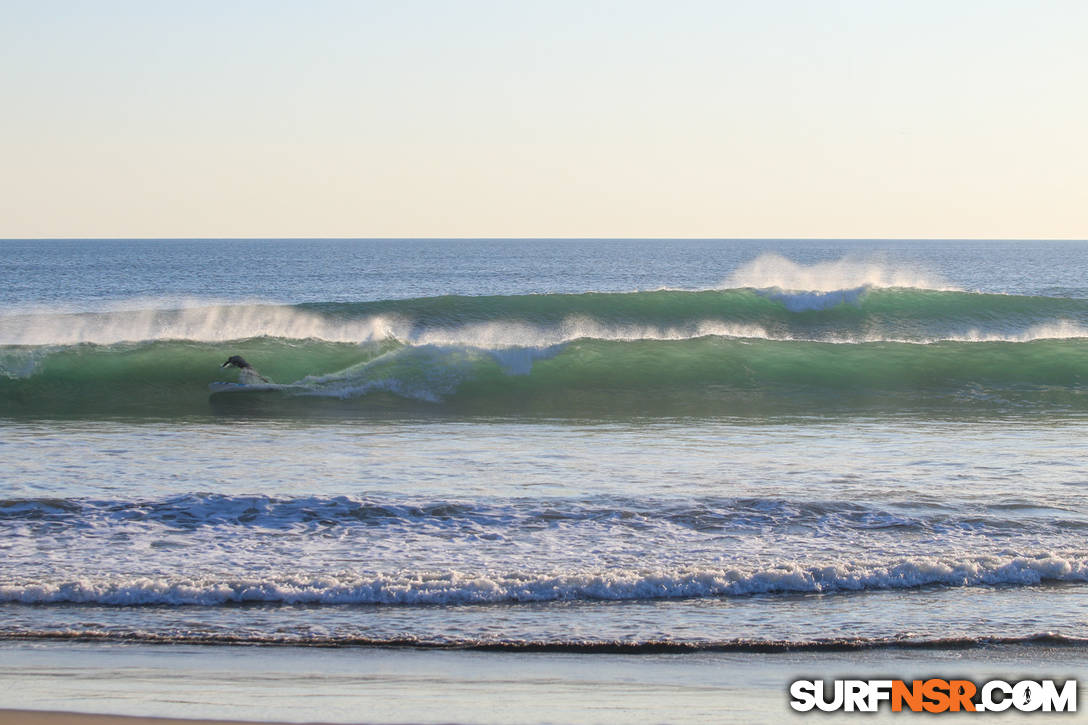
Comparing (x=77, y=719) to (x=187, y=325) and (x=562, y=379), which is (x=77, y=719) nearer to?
(x=562, y=379)

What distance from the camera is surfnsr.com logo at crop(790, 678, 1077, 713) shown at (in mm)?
4898

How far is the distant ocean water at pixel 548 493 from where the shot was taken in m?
6.07

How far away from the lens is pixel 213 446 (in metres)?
11.5

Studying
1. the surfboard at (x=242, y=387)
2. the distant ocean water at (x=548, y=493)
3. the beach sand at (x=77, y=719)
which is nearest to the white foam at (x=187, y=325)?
the distant ocean water at (x=548, y=493)

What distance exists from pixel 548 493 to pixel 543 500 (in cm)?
29

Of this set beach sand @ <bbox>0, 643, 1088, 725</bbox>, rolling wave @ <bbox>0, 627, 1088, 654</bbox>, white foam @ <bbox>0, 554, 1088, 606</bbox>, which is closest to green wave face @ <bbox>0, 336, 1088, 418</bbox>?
white foam @ <bbox>0, 554, 1088, 606</bbox>

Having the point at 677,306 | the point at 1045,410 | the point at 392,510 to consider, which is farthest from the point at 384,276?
the point at 392,510

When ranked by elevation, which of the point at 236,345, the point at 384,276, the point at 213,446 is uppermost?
the point at 384,276

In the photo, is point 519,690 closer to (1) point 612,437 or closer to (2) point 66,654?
(2) point 66,654

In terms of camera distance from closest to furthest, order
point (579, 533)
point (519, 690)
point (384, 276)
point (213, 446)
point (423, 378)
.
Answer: point (519, 690) → point (579, 533) → point (213, 446) → point (423, 378) → point (384, 276)

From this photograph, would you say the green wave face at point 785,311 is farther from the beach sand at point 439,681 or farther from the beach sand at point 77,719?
the beach sand at point 77,719

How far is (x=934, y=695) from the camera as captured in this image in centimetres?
503

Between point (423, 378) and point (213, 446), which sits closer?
point (213, 446)

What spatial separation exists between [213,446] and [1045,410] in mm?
10864
